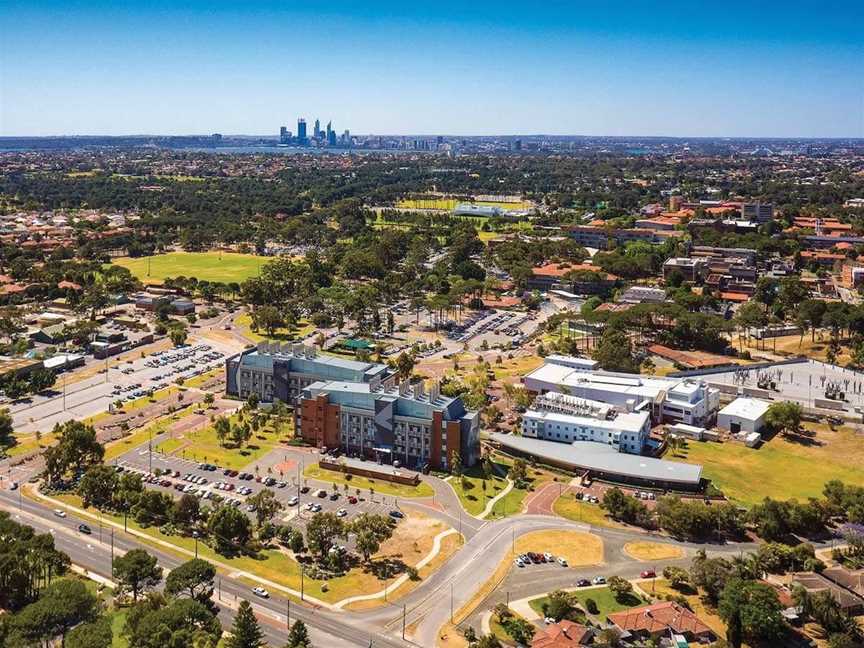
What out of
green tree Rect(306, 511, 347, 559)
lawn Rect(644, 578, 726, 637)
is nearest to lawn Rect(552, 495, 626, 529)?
lawn Rect(644, 578, 726, 637)

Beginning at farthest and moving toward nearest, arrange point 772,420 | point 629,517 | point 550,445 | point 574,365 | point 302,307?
point 302,307
point 574,365
point 772,420
point 550,445
point 629,517

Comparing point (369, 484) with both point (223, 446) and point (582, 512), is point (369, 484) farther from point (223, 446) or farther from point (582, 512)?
point (582, 512)

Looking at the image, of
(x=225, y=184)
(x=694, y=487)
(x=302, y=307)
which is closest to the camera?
(x=694, y=487)

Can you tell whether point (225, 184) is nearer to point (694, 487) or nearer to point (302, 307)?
point (302, 307)

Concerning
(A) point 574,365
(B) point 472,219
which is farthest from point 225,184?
(A) point 574,365

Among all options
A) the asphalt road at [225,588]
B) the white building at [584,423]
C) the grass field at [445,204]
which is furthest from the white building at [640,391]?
the grass field at [445,204]

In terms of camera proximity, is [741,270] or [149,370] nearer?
[149,370]

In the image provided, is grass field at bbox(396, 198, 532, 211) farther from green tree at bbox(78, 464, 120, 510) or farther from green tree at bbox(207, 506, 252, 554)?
green tree at bbox(207, 506, 252, 554)
